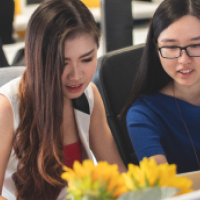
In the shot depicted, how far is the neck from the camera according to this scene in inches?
47.1

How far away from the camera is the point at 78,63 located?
0.93m

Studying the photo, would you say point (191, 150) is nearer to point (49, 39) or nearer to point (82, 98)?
point (82, 98)

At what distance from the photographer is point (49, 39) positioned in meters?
0.88

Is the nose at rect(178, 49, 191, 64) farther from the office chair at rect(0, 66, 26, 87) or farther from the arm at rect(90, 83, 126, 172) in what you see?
the office chair at rect(0, 66, 26, 87)

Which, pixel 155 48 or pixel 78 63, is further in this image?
pixel 155 48

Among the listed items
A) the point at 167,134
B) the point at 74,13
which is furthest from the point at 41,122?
the point at 167,134

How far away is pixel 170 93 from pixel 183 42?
9.5 inches

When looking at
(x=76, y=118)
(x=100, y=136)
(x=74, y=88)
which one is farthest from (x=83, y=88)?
(x=100, y=136)

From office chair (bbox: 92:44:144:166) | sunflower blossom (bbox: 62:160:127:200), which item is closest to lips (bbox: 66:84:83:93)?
office chair (bbox: 92:44:144:166)

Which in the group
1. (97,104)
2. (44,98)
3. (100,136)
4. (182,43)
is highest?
(182,43)

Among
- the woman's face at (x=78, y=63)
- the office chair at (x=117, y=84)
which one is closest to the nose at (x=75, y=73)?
the woman's face at (x=78, y=63)

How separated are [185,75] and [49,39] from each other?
47 centimetres

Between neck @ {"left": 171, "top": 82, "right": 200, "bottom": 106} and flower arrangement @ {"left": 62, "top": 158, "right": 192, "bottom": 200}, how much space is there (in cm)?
79

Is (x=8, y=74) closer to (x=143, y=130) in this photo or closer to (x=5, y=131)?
(x=5, y=131)
